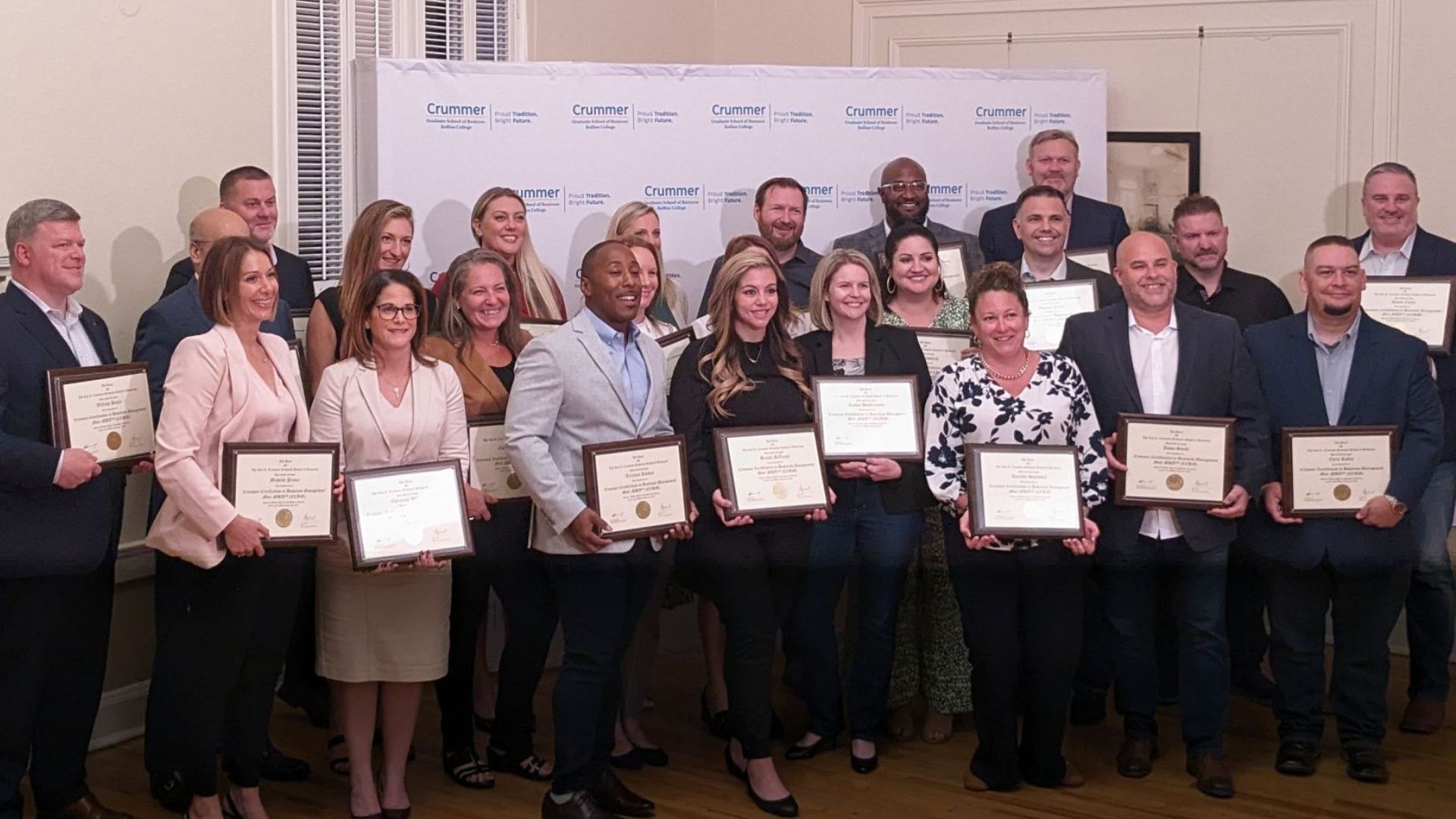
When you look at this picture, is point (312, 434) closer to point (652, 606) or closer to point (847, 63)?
point (652, 606)

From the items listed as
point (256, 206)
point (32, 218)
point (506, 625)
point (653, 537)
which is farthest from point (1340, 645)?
point (32, 218)

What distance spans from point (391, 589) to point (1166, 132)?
440 centimetres

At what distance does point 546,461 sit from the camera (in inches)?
170

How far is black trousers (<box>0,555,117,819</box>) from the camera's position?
13.6 ft

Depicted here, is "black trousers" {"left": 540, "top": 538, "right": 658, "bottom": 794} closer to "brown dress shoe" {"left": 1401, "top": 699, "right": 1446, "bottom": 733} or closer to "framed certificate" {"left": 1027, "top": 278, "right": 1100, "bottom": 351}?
"framed certificate" {"left": 1027, "top": 278, "right": 1100, "bottom": 351}

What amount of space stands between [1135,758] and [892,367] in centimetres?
146

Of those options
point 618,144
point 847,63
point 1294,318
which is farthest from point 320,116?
point 1294,318

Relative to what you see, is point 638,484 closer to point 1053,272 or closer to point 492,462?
point 492,462

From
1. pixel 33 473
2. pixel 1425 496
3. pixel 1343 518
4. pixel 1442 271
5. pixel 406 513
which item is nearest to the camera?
pixel 33 473

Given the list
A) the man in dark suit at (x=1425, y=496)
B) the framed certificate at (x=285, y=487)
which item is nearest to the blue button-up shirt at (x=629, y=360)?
the framed certificate at (x=285, y=487)

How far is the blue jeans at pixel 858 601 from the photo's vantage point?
4.90m

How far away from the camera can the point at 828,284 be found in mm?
4875

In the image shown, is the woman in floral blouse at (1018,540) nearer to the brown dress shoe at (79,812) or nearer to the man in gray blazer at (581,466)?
the man in gray blazer at (581,466)

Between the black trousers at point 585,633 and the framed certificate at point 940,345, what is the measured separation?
1213 mm
